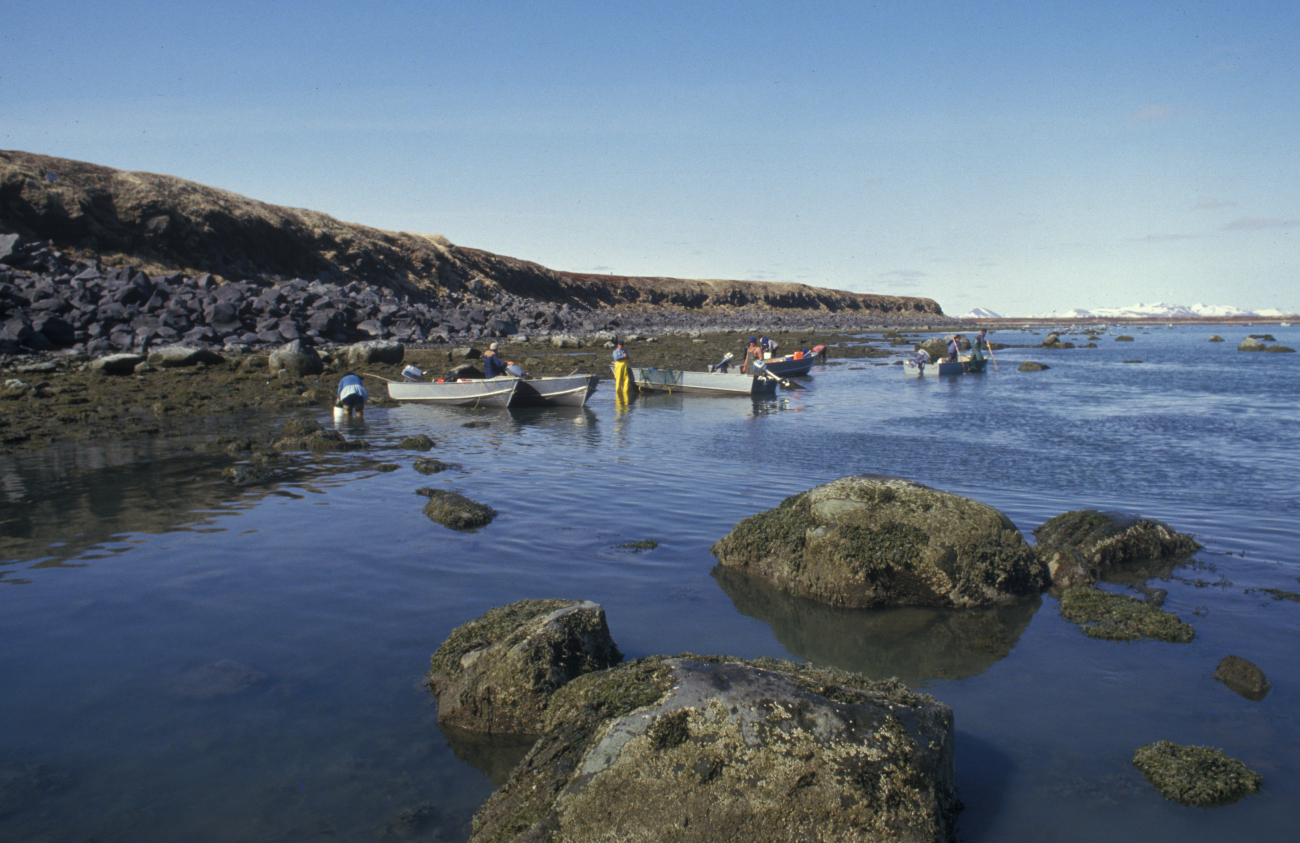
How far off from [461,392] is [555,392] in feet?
10.1

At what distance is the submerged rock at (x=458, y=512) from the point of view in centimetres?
1109

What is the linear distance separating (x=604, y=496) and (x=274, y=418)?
1349cm

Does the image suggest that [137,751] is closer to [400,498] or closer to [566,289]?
[400,498]

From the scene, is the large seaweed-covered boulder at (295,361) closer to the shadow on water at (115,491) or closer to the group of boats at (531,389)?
the group of boats at (531,389)

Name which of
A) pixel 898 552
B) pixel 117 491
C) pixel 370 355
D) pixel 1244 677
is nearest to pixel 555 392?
pixel 370 355

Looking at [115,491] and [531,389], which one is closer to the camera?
[115,491]

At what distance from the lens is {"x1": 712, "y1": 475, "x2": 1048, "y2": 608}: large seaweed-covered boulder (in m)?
8.24

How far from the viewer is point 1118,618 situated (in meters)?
7.62

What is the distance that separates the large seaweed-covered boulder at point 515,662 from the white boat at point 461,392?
766 inches

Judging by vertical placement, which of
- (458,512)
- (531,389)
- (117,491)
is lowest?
(117,491)

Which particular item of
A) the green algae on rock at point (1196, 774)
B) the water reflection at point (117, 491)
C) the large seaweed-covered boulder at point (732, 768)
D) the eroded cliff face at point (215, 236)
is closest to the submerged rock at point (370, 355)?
the water reflection at point (117, 491)

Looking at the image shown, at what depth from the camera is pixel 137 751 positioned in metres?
5.43

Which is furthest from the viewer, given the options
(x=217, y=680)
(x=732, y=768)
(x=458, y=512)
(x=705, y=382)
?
(x=705, y=382)

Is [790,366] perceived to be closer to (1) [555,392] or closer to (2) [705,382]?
(2) [705,382]
